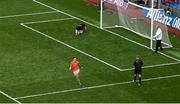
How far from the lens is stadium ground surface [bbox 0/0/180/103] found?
38.9 m

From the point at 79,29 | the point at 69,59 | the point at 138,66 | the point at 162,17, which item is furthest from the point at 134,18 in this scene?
the point at 138,66

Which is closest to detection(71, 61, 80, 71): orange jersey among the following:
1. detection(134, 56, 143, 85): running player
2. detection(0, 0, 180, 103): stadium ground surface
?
detection(0, 0, 180, 103): stadium ground surface

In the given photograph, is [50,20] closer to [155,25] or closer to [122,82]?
[155,25]

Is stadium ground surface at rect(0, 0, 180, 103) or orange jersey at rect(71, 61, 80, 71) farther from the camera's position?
orange jersey at rect(71, 61, 80, 71)

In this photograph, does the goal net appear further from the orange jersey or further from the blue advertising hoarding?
the orange jersey

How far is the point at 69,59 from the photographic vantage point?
44.5 meters

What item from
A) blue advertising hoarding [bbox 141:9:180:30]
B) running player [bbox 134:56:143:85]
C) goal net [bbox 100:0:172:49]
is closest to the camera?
running player [bbox 134:56:143:85]

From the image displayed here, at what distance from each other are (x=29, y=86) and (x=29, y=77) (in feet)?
4.82

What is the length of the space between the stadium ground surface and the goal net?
0.54 meters

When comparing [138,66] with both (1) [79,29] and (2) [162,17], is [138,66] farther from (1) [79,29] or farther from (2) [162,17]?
(1) [79,29]

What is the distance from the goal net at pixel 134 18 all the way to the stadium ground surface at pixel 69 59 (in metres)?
0.54

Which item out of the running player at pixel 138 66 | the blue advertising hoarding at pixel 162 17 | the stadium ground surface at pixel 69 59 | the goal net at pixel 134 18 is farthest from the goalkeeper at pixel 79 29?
the running player at pixel 138 66

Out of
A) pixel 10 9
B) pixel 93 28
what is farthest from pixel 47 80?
pixel 10 9

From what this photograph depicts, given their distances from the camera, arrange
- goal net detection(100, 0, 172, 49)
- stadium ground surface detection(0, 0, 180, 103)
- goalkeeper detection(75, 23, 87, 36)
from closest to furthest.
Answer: stadium ground surface detection(0, 0, 180, 103) → goal net detection(100, 0, 172, 49) → goalkeeper detection(75, 23, 87, 36)
